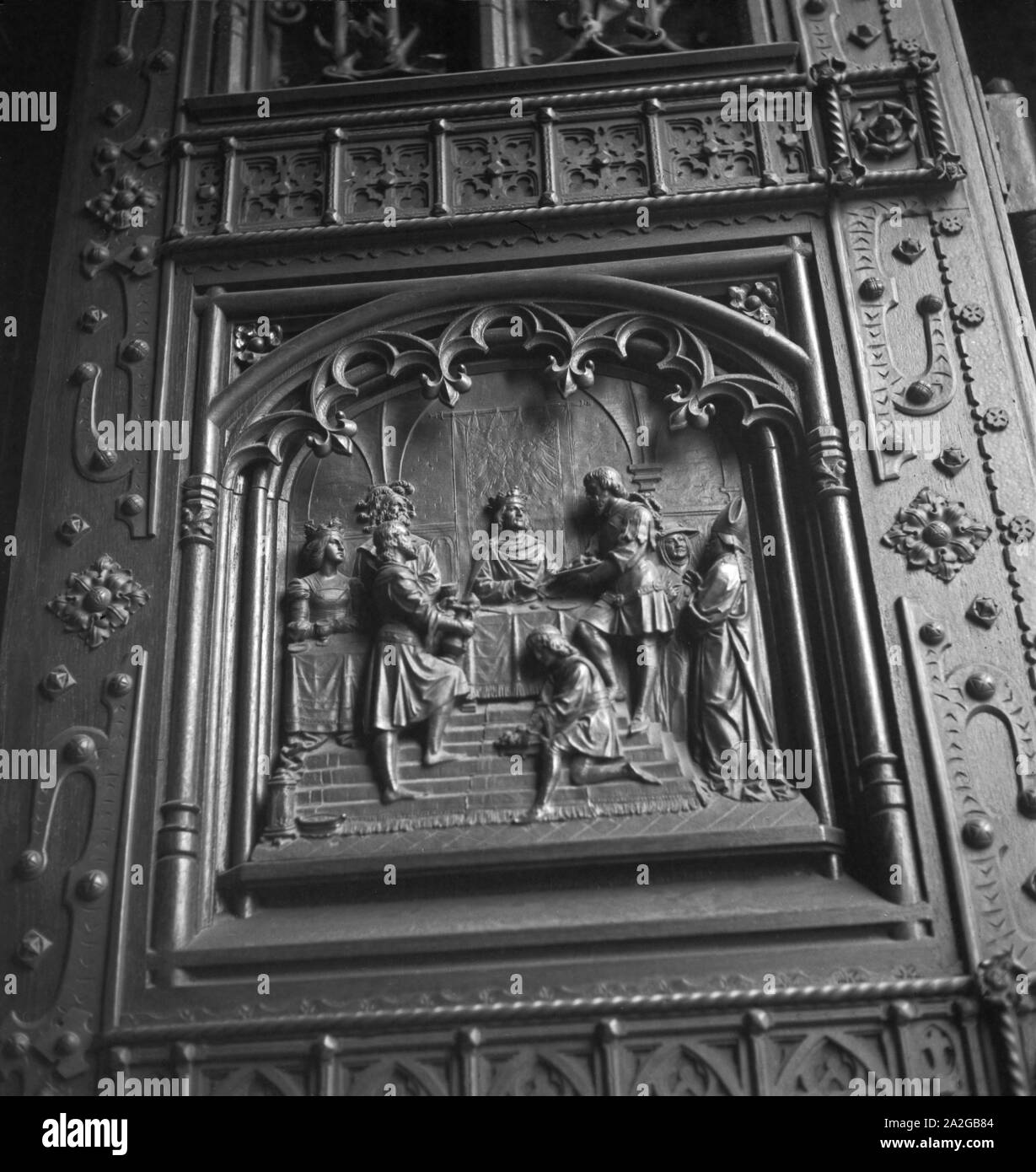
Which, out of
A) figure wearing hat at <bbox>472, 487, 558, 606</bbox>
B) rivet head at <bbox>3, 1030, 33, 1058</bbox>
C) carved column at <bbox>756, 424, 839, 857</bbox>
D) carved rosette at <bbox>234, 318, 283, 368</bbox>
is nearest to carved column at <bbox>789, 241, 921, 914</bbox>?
carved column at <bbox>756, 424, 839, 857</bbox>

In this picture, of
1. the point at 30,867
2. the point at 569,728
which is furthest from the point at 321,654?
the point at 30,867

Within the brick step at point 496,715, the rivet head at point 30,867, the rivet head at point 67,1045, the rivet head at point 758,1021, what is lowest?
the rivet head at point 758,1021

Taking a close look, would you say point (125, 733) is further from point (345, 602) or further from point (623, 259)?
point (623, 259)

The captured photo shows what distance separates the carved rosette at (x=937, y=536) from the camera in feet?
19.0

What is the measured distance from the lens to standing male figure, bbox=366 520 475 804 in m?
5.68

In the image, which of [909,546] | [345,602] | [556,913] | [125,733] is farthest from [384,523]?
[909,546]

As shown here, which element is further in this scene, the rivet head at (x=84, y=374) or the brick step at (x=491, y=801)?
the rivet head at (x=84, y=374)

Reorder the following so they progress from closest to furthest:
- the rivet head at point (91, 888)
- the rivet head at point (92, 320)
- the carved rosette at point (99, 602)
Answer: the rivet head at point (91, 888)
the carved rosette at point (99, 602)
the rivet head at point (92, 320)

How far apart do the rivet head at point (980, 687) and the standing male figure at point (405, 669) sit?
209 centimetres

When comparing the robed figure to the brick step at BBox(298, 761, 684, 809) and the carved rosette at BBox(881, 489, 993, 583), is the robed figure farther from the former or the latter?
the carved rosette at BBox(881, 489, 993, 583)

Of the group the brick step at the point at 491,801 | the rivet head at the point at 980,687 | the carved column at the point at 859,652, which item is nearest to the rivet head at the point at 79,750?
the brick step at the point at 491,801

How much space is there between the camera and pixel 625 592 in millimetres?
5883

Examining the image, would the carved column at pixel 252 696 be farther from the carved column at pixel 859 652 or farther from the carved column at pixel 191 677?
the carved column at pixel 859 652

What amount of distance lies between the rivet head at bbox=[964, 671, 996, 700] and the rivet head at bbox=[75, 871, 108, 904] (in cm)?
357
